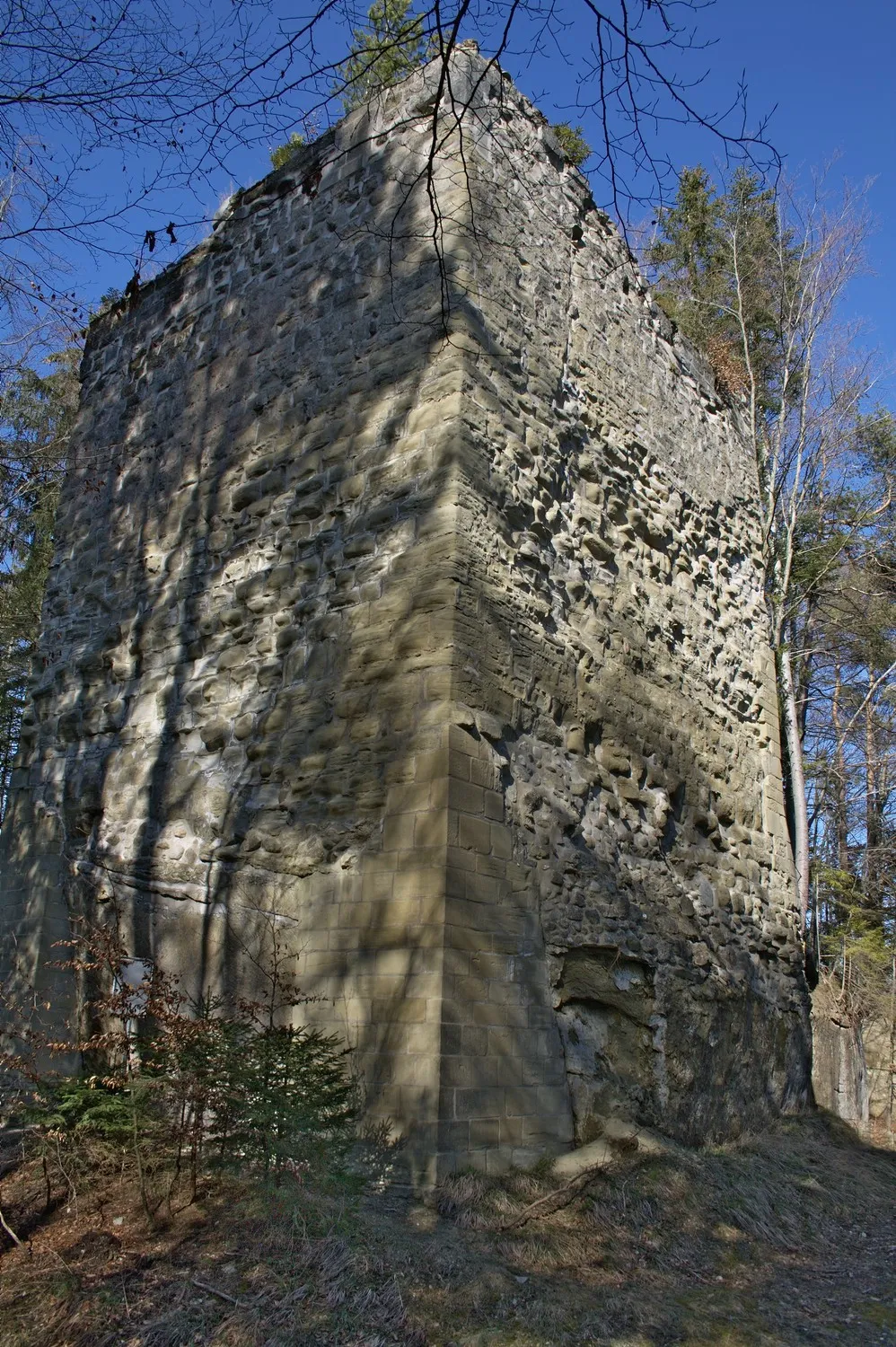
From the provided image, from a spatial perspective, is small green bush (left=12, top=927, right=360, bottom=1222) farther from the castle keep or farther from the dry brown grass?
the castle keep

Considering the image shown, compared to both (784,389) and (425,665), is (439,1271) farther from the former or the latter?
(784,389)

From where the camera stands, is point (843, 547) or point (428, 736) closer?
point (428, 736)

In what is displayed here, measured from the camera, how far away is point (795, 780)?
Result: 41.7 feet

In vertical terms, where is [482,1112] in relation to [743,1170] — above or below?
above

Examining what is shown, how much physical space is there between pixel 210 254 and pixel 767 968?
8148 millimetres

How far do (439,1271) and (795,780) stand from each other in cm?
968

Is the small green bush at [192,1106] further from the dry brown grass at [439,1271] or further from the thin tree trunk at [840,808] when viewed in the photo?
the thin tree trunk at [840,808]

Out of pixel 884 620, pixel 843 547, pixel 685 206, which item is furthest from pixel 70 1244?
pixel 685 206

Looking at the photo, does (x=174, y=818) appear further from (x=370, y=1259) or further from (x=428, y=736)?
(x=370, y=1259)

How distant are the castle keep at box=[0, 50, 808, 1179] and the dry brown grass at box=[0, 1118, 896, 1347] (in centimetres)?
48

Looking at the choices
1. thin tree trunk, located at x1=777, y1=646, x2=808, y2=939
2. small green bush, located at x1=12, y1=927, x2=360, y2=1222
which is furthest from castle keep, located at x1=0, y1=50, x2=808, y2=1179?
thin tree trunk, located at x1=777, y1=646, x2=808, y2=939

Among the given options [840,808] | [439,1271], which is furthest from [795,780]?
[439,1271]

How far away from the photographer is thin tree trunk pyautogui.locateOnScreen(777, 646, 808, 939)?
39.8ft

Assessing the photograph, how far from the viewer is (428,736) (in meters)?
5.66
